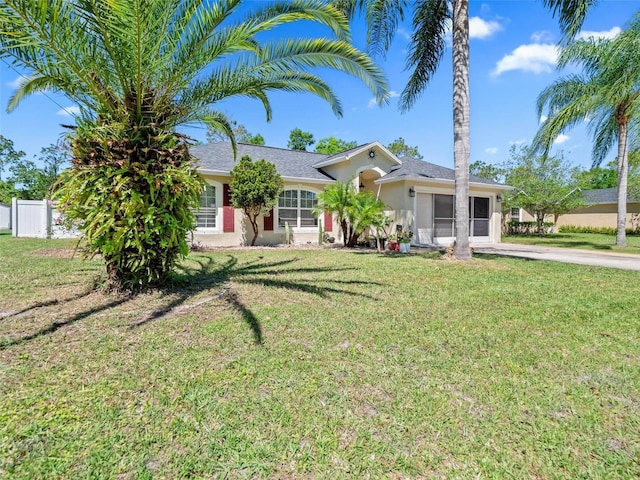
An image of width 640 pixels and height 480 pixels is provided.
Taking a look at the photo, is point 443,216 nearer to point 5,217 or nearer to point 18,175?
point 5,217

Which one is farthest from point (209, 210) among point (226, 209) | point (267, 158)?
point (267, 158)

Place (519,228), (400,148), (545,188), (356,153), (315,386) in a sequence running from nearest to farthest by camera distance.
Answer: (315,386)
(356,153)
(545,188)
(519,228)
(400,148)

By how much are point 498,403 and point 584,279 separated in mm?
6949

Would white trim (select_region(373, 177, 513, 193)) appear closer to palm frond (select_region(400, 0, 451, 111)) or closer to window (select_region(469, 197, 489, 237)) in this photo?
window (select_region(469, 197, 489, 237))

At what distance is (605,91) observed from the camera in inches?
606

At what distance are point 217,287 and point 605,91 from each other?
1916 cm

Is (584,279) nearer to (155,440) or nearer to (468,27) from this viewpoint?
(468,27)

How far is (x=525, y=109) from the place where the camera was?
19406 mm

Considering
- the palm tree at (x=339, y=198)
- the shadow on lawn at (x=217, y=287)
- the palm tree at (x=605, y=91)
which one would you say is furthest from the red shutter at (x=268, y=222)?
the palm tree at (x=605, y=91)

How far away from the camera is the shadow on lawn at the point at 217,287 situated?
4.63m

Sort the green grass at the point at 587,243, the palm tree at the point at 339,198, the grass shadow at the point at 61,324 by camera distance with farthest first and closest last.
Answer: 1. the green grass at the point at 587,243
2. the palm tree at the point at 339,198
3. the grass shadow at the point at 61,324

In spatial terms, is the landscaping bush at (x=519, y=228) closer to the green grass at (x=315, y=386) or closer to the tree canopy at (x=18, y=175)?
the green grass at (x=315, y=386)

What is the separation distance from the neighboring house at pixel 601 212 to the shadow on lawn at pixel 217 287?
110 feet

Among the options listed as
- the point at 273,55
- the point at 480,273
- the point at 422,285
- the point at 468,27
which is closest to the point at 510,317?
the point at 422,285
